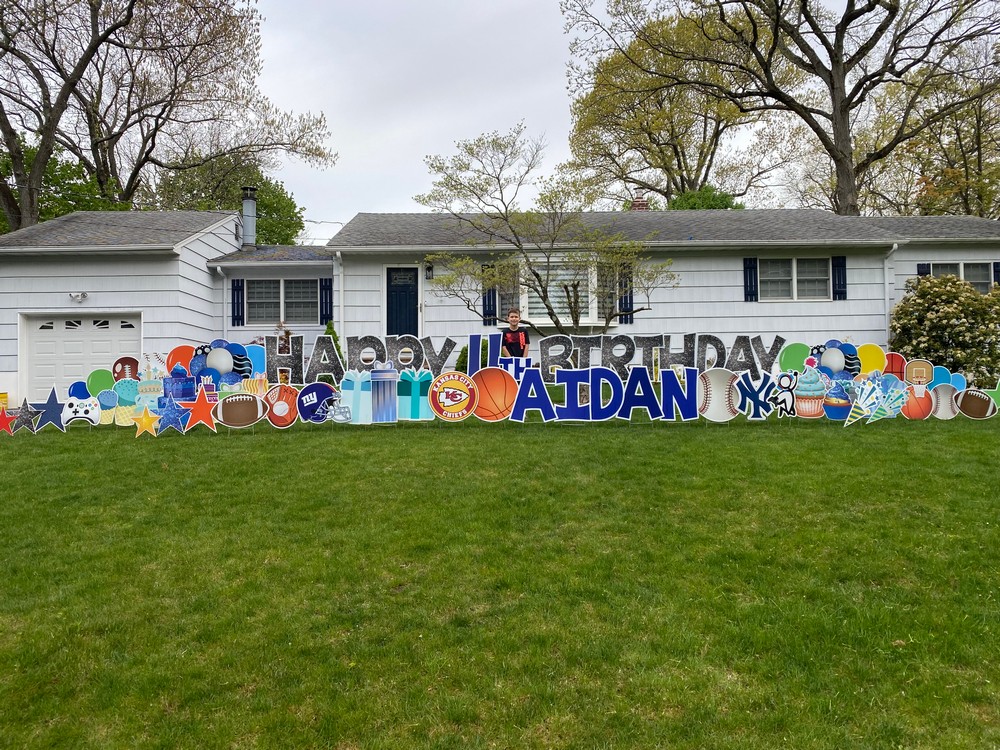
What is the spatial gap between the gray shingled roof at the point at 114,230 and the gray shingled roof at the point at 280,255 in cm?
87

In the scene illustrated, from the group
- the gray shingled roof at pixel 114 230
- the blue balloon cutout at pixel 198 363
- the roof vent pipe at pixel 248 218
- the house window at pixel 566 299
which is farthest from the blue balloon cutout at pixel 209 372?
the roof vent pipe at pixel 248 218

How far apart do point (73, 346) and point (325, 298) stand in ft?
16.9

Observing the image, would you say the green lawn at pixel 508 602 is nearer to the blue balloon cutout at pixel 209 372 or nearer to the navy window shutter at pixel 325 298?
the blue balloon cutout at pixel 209 372

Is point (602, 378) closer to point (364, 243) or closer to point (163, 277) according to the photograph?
point (364, 243)

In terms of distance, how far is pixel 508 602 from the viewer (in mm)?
3758

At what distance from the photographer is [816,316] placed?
45.1ft

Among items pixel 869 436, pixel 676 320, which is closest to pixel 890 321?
pixel 676 320

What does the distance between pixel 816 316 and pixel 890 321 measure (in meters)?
1.51

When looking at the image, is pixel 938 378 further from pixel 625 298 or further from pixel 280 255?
pixel 280 255

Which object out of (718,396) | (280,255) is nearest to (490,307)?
(280,255)

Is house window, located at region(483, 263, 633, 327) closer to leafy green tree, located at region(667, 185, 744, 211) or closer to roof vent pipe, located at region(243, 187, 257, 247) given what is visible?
leafy green tree, located at region(667, 185, 744, 211)

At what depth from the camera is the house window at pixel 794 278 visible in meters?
13.8

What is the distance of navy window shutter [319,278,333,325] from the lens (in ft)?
46.8

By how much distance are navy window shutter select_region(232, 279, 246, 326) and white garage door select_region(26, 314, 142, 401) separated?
2.05 m
